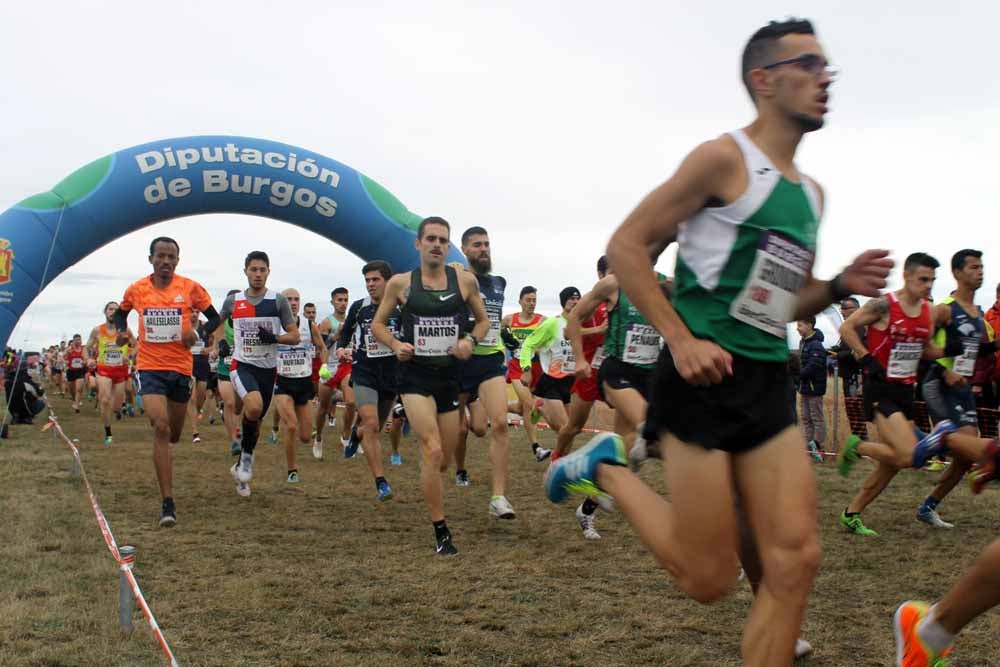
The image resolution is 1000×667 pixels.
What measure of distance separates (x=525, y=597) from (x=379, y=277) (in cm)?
488

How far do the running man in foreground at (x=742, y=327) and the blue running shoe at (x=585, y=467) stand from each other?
42cm

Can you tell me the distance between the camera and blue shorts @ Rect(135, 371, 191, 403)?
23.2ft

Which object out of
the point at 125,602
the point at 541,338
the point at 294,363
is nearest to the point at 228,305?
the point at 294,363

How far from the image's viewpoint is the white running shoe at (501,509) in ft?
22.1

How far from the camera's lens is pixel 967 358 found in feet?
24.9

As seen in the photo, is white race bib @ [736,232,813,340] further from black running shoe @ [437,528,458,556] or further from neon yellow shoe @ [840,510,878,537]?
neon yellow shoe @ [840,510,878,537]

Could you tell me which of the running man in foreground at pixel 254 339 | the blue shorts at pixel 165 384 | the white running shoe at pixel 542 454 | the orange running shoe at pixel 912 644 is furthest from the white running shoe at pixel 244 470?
the orange running shoe at pixel 912 644

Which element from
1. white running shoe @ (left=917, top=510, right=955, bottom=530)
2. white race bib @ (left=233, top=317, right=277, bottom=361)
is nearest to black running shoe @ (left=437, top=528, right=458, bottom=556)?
white race bib @ (left=233, top=317, right=277, bottom=361)

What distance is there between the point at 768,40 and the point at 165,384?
18.6 ft

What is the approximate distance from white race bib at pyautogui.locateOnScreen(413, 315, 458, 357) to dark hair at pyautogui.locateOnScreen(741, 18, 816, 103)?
12.0ft

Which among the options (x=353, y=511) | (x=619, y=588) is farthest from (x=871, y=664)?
(x=353, y=511)

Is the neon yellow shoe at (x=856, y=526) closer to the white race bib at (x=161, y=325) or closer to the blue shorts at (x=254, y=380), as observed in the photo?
the blue shorts at (x=254, y=380)

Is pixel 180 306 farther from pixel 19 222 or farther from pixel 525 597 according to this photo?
pixel 19 222

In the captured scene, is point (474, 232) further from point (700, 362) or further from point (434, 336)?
point (700, 362)
